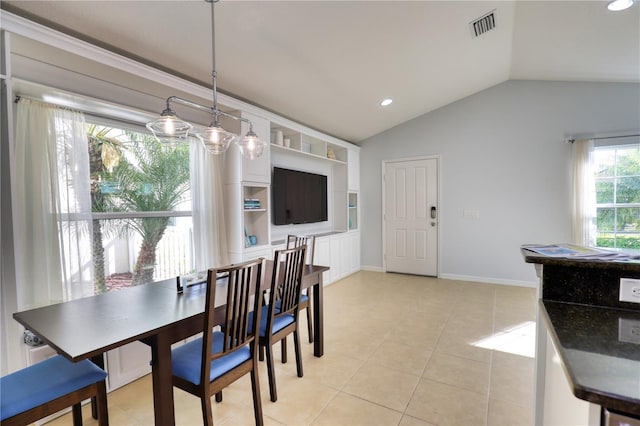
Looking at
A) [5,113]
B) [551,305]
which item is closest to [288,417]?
[551,305]

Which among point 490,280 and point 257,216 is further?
point 490,280

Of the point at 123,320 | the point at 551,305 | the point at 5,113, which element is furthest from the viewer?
the point at 5,113

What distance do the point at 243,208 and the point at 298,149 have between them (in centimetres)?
139

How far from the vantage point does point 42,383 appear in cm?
132

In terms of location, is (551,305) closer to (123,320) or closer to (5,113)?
(123,320)

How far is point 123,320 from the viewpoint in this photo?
140 cm

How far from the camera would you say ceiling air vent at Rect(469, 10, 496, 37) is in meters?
2.73

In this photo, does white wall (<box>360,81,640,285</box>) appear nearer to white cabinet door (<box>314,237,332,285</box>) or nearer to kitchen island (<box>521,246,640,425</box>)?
white cabinet door (<box>314,237,332,285</box>)

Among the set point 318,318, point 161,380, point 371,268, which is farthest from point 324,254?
point 161,380

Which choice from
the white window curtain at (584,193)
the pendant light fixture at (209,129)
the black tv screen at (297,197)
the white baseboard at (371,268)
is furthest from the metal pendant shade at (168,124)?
the white window curtain at (584,193)

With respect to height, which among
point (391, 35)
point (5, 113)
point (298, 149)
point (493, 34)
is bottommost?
point (5, 113)

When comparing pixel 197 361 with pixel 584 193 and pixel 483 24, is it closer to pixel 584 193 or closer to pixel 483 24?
pixel 483 24

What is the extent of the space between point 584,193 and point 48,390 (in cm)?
543

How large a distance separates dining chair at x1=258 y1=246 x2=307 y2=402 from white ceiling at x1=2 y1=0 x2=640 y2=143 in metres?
1.68
